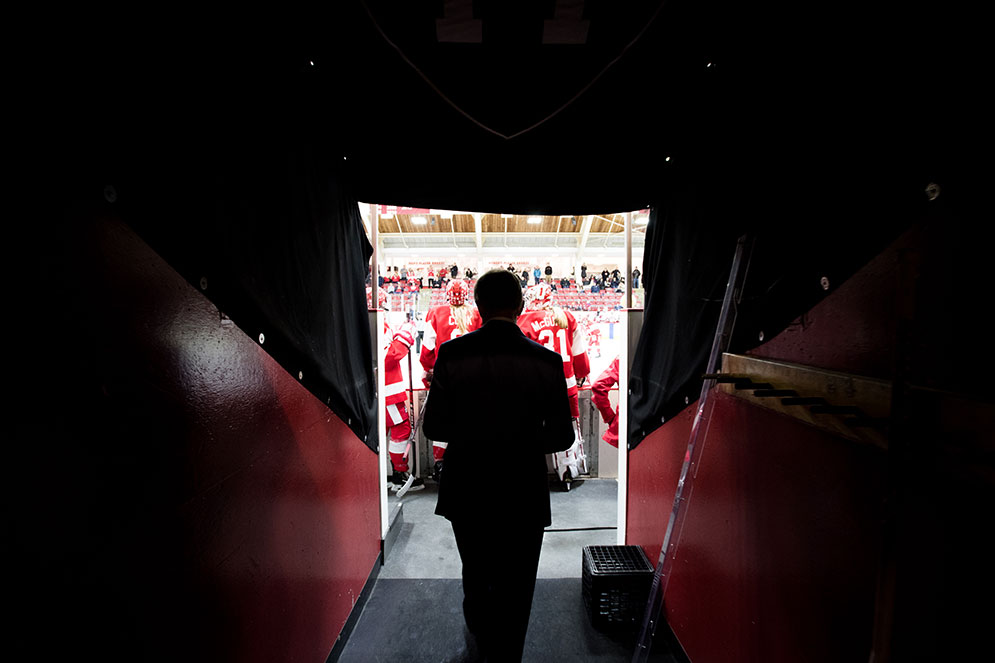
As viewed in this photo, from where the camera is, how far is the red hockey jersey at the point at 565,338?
3.70m

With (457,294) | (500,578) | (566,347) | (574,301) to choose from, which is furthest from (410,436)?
Answer: (574,301)

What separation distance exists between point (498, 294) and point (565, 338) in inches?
91.5

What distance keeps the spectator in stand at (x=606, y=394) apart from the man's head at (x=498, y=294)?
6.86 ft

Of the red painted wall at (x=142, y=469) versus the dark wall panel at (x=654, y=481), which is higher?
the red painted wall at (x=142, y=469)

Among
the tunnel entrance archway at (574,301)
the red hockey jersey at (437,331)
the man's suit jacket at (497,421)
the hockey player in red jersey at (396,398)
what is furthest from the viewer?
the red hockey jersey at (437,331)

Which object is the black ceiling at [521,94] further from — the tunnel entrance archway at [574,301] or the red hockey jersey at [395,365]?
the red hockey jersey at [395,365]

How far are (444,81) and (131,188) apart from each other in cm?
107

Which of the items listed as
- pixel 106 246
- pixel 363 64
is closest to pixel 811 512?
pixel 106 246

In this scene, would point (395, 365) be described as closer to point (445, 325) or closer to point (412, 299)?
point (445, 325)

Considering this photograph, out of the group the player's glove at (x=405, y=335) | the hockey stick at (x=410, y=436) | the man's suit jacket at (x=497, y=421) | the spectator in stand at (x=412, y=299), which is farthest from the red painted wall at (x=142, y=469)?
the spectator in stand at (x=412, y=299)

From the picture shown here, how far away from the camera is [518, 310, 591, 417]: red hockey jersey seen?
3704 millimetres

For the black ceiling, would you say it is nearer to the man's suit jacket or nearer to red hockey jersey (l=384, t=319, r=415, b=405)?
the man's suit jacket

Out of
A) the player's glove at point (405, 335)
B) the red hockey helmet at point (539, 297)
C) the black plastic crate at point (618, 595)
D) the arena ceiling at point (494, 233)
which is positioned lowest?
the black plastic crate at point (618, 595)

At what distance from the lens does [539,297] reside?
13.3ft
